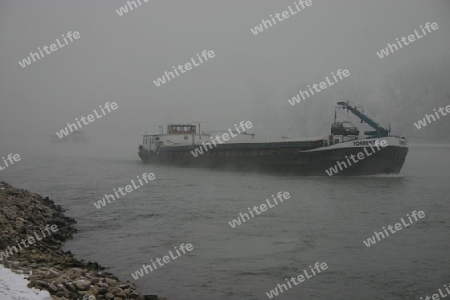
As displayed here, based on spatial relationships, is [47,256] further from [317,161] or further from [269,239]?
[317,161]

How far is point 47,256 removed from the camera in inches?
413

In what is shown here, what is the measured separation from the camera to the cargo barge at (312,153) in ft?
103

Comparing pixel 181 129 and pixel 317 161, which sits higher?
pixel 181 129

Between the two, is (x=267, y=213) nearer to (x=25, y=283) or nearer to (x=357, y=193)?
(x=357, y=193)

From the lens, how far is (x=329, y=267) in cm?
1140

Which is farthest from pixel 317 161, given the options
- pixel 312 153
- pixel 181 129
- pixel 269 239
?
pixel 181 129

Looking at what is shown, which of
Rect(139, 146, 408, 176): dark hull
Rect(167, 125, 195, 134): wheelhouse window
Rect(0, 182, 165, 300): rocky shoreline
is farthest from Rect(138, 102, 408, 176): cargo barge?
Rect(0, 182, 165, 300): rocky shoreline

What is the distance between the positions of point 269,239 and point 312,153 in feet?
65.2

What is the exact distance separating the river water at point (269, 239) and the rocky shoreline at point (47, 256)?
2.33 ft

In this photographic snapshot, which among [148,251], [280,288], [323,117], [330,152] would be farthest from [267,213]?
[323,117]

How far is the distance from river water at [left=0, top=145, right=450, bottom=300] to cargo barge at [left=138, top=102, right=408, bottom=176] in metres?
4.25

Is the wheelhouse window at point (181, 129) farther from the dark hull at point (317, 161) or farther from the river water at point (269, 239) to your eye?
the river water at point (269, 239)

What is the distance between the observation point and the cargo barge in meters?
31.3

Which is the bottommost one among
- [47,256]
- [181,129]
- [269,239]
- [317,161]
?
[317,161]
